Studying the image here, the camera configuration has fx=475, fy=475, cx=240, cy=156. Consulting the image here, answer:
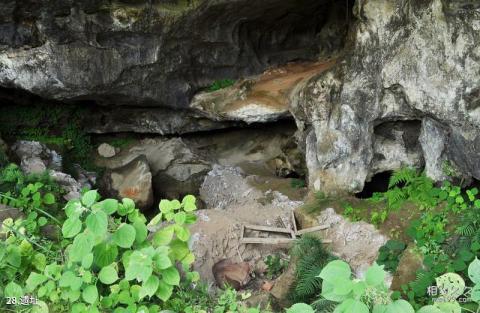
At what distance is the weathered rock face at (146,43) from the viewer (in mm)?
9883

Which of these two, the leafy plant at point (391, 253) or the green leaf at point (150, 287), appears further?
the leafy plant at point (391, 253)

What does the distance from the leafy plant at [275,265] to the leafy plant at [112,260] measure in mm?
6114

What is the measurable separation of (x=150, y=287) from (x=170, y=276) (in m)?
0.15

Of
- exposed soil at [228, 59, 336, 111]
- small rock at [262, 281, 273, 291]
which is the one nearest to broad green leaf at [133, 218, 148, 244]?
small rock at [262, 281, 273, 291]

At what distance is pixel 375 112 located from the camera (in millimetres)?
9602

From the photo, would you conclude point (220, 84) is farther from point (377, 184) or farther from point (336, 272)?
point (336, 272)

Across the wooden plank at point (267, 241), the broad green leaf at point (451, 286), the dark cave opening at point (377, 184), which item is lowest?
the wooden plank at point (267, 241)

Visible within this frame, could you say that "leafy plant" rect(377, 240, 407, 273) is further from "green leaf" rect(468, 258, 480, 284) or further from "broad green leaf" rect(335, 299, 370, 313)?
"broad green leaf" rect(335, 299, 370, 313)

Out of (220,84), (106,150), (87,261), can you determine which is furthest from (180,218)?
(106,150)

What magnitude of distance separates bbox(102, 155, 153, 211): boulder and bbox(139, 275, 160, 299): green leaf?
949 centimetres

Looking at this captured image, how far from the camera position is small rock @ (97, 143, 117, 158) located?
45.4ft

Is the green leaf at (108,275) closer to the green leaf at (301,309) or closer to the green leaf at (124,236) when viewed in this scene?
the green leaf at (124,236)

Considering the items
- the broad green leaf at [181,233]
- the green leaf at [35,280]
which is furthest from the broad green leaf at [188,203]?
the green leaf at [35,280]

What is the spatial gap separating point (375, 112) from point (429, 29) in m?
1.98
